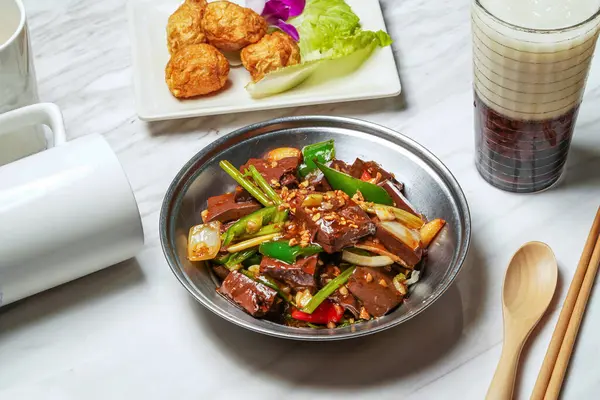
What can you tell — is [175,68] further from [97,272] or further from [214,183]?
[97,272]

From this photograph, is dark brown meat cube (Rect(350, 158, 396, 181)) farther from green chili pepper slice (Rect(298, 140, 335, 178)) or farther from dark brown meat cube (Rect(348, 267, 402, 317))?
dark brown meat cube (Rect(348, 267, 402, 317))

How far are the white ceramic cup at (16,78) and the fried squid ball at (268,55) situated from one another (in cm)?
46

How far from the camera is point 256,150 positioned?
4.78 ft

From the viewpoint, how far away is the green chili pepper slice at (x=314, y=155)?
1.41 m

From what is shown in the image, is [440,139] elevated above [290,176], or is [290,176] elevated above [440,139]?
[290,176]

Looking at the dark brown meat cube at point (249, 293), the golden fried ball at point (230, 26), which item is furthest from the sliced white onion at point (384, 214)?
the golden fried ball at point (230, 26)

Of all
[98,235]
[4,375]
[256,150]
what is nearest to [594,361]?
[256,150]

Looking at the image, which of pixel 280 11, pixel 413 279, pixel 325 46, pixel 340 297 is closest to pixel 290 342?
pixel 340 297

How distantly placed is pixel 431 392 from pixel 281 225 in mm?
350

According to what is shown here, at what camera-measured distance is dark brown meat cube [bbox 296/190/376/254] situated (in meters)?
1.21

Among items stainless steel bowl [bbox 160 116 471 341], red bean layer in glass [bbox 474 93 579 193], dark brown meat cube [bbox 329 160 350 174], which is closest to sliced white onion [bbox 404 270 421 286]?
stainless steel bowl [bbox 160 116 471 341]

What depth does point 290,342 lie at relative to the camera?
1.27 metres

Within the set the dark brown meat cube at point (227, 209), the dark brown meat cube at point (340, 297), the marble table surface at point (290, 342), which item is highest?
the dark brown meat cube at point (227, 209)

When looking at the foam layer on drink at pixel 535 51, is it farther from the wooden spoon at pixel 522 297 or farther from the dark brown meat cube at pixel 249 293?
the dark brown meat cube at pixel 249 293
